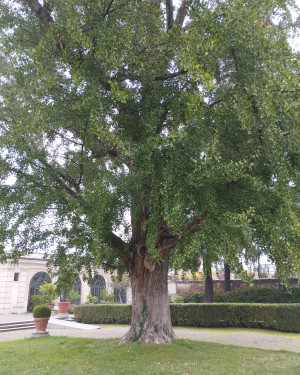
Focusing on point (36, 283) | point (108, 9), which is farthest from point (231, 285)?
point (108, 9)

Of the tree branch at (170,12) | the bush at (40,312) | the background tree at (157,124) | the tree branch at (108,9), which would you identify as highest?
the tree branch at (170,12)

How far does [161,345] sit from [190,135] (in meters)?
5.38

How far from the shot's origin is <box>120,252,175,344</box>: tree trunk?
8648 mm

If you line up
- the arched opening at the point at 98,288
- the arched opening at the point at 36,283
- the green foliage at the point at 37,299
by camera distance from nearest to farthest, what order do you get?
the green foliage at the point at 37,299, the arched opening at the point at 36,283, the arched opening at the point at 98,288


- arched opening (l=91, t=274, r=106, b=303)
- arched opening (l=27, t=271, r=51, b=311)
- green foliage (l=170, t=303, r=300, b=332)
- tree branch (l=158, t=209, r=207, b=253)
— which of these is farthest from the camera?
arched opening (l=91, t=274, r=106, b=303)

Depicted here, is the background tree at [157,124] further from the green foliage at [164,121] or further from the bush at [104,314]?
the bush at [104,314]

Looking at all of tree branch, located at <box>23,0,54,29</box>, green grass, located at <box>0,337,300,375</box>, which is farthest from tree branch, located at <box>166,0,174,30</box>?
green grass, located at <box>0,337,300,375</box>

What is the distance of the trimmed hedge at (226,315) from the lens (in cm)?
1309

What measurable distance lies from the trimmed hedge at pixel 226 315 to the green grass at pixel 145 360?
5452 millimetres

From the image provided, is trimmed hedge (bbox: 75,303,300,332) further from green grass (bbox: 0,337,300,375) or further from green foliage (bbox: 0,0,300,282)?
green foliage (bbox: 0,0,300,282)

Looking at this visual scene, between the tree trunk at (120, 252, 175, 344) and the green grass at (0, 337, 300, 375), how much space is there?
448 millimetres

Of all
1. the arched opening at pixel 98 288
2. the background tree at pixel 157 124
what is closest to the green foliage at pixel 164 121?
the background tree at pixel 157 124

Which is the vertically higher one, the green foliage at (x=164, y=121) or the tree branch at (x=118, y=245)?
the green foliage at (x=164, y=121)

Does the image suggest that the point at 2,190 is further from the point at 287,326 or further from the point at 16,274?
the point at 16,274
